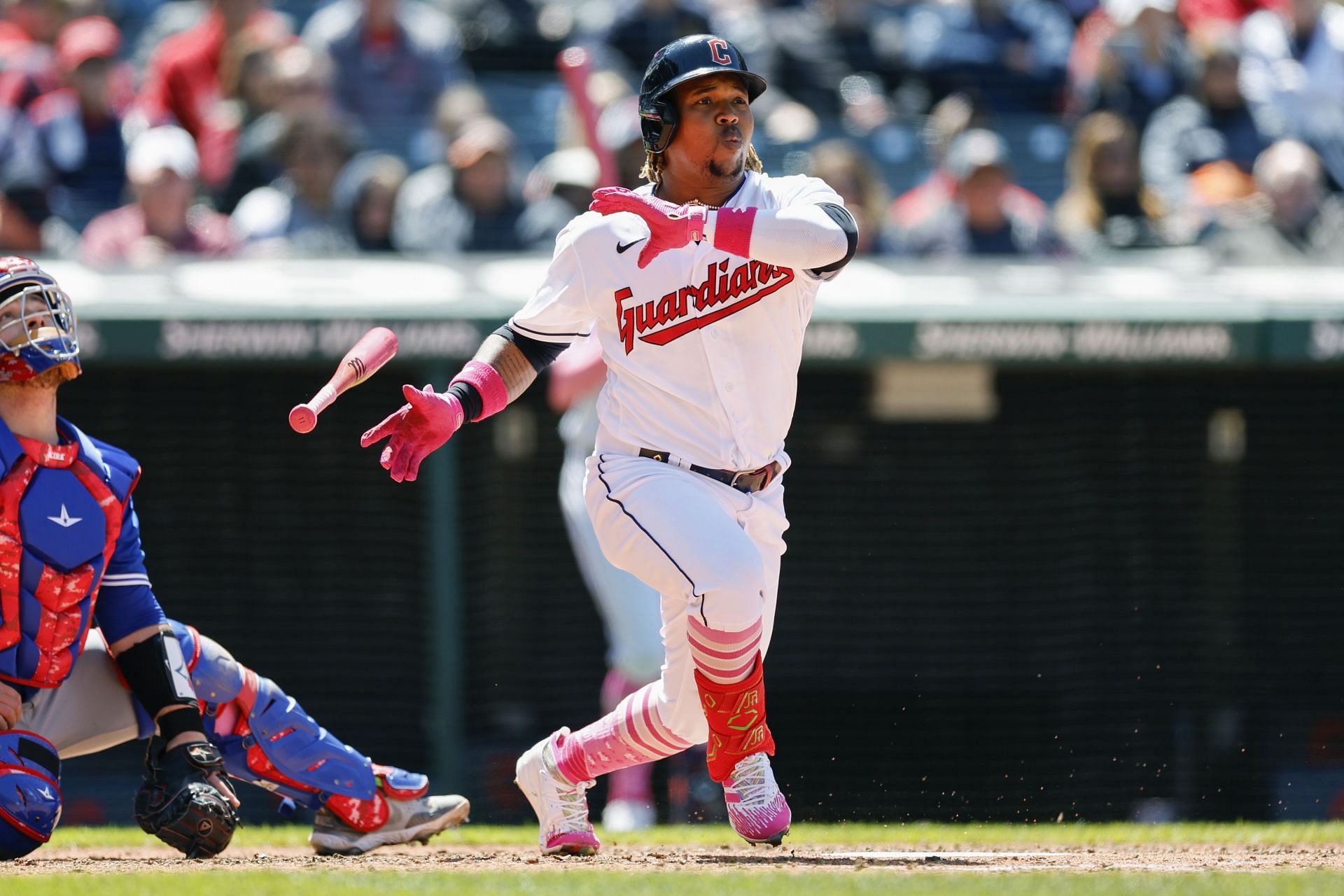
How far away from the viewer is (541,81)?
9.30 metres

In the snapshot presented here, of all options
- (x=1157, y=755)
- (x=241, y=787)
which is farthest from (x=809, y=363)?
(x=241, y=787)

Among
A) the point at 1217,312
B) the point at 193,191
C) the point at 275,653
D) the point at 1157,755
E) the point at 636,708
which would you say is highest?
the point at 193,191

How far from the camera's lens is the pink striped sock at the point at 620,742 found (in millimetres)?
4066

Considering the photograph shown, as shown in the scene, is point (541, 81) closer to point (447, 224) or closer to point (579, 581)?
point (447, 224)

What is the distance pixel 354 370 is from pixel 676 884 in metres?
1.30

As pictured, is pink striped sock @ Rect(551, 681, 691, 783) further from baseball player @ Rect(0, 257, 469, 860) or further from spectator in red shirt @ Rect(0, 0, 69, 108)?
spectator in red shirt @ Rect(0, 0, 69, 108)

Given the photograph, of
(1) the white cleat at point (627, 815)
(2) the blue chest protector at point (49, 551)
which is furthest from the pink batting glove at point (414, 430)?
(1) the white cleat at point (627, 815)

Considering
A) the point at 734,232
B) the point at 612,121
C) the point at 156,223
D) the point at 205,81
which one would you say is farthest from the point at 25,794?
the point at 205,81

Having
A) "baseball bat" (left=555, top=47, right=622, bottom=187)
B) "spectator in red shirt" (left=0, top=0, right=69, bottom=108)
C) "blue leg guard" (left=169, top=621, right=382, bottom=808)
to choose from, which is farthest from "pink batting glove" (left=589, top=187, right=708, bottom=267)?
"spectator in red shirt" (left=0, top=0, right=69, bottom=108)

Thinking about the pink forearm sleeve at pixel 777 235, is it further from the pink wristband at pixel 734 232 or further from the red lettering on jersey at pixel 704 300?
the red lettering on jersey at pixel 704 300

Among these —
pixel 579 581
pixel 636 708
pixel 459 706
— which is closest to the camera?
pixel 636 708

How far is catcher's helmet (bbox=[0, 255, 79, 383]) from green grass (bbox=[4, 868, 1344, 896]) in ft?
3.48

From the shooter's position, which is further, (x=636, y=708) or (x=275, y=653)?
(x=275, y=653)

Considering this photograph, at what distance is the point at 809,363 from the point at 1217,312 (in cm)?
149
